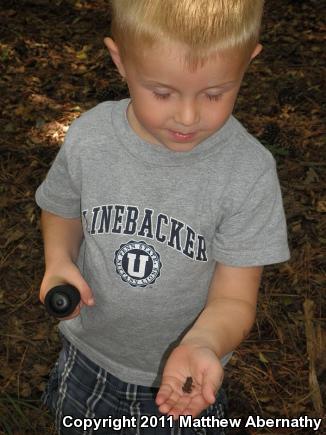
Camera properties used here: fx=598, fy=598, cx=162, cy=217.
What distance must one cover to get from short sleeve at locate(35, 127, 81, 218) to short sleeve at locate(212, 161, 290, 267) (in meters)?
0.60

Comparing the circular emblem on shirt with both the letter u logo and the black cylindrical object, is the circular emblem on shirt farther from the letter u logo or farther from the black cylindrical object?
A: the black cylindrical object

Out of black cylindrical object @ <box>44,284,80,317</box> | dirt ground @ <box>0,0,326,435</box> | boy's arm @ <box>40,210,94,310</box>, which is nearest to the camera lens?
black cylindrical object @ <box>44,284,80,317</box>

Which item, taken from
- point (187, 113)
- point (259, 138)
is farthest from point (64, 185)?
point (259, 138)

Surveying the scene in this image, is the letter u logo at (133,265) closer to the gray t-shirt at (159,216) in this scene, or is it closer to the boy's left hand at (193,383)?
Result: the gray t-shirt at (159,216)

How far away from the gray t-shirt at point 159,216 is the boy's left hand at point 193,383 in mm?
402

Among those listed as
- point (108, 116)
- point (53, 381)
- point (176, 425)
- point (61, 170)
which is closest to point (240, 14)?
point (108, 116)

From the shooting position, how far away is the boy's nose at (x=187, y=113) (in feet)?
5.82

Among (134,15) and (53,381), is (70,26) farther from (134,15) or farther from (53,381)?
(134,15)

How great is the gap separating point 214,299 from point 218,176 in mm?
446

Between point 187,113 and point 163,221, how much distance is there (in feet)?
1.57

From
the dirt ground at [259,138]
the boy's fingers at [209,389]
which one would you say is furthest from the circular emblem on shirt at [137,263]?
the dirt ground at [259,138]

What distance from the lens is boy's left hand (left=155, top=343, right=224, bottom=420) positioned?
1.78m

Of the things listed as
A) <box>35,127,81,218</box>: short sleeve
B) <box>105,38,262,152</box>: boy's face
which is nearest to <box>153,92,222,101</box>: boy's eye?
<box>105,38,262,152</box>: boy's face

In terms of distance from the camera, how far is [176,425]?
2564 millimetres
